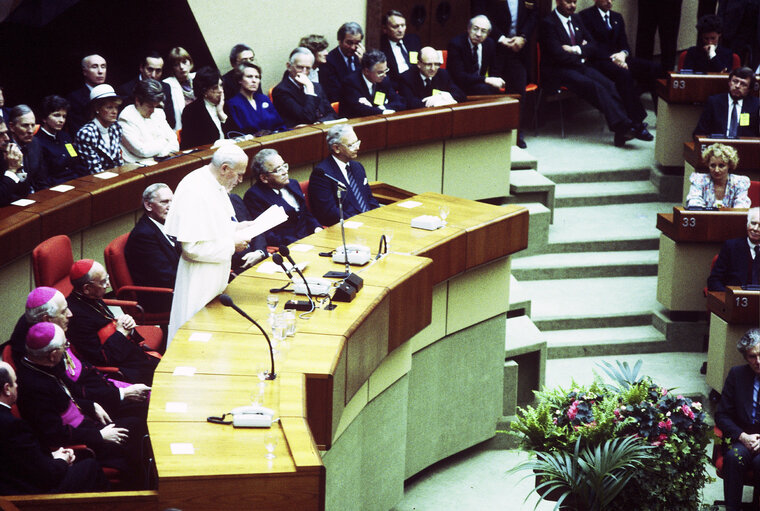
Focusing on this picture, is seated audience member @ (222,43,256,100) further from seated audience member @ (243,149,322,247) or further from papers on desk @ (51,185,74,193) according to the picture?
papers on desk @ (51,185,74,193)

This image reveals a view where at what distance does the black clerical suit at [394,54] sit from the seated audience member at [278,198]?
2393mm

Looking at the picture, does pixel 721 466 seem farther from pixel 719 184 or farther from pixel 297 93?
pixel 297 93

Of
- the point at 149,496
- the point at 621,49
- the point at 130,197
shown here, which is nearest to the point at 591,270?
the point at 621,49

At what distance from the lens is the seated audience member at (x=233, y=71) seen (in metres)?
7.10

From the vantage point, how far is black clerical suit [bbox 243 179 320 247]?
→ 564 centimetres

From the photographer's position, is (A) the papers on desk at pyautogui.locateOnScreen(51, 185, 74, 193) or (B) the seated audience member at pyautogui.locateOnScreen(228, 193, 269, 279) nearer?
(B) the seated audience member at pyautogui.locateOnScreen(228, 193, 269, 279)

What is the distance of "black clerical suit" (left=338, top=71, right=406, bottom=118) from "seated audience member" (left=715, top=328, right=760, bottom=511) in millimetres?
3111

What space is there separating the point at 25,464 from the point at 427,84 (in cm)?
507

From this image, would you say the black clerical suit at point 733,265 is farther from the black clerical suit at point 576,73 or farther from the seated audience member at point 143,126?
the seated audience member at point 143,126

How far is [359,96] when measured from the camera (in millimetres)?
7562

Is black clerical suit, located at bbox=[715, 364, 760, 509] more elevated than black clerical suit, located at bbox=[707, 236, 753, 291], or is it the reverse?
black clerical suit, located at bbox=[707, 236, 753, 291]

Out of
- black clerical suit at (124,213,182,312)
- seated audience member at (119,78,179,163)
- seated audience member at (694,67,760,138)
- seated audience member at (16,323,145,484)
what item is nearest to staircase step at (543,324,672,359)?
seated audience member at (694,67,760,138)

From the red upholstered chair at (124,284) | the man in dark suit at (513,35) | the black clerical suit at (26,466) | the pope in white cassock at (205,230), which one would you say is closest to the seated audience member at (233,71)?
the red upholstered chair at (124,284)

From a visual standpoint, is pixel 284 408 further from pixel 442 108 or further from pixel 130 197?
pixel 442 108
